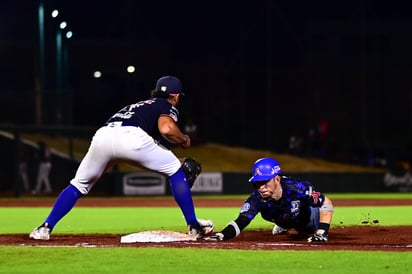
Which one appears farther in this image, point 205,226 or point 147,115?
point 205,226

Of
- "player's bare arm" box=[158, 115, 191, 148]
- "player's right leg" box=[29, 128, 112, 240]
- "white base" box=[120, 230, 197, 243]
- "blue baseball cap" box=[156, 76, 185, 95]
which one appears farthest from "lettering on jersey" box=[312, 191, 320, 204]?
"player's right leg" box=[29, 128, 112, 240]

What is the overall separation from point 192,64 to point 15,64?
6.36 m

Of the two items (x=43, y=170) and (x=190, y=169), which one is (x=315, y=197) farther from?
(x=43, y=170)

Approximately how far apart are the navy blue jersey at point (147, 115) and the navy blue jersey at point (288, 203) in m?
1.09

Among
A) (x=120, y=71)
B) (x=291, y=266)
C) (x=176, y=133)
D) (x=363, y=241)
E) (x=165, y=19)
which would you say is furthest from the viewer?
(x=165, y=19)

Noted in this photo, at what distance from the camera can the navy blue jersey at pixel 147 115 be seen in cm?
864

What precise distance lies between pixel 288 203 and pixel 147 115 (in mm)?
1563

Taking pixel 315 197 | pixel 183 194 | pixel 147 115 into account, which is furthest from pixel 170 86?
pixel 315 197

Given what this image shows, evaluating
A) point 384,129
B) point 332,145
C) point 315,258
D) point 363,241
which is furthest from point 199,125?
point 315,258

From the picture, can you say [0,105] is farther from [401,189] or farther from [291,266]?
[291,266]

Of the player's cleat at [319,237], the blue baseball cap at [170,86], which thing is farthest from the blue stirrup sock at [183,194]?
the player's cleat at [319,237]

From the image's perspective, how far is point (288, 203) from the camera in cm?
864

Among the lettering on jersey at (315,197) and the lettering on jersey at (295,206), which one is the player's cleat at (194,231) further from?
the lettering on jersey at (315,197)

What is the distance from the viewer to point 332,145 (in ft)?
105
